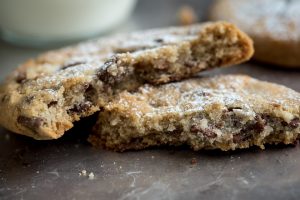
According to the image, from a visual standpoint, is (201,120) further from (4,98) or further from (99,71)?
(4,98)

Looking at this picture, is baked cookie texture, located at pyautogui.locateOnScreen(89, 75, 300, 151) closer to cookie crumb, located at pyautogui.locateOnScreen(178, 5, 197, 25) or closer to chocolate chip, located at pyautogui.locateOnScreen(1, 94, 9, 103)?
chocolate chip, located at pyautogui.locateOnScreen(1, 94, 9, 103)

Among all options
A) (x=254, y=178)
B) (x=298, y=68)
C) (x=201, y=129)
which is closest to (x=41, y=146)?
(x=201, y=129)

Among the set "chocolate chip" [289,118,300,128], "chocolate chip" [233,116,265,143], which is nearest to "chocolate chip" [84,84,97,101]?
"chocolate chip" [233,116,265,143]

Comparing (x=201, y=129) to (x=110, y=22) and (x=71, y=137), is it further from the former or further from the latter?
(x=110, y=22)

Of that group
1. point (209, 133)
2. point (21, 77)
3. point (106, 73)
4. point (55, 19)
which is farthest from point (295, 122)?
point (55, 19)

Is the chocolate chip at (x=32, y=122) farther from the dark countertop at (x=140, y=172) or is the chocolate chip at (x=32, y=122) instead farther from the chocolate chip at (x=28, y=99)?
the dark countertop at (x=140, y=172)

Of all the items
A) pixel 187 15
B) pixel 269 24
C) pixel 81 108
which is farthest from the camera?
pixel 187 15
